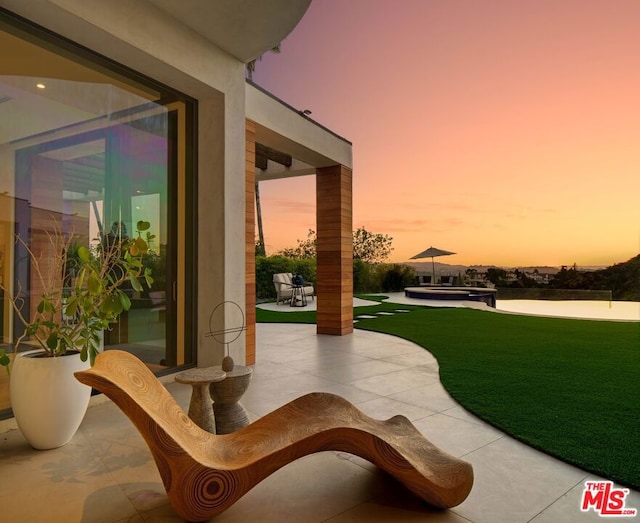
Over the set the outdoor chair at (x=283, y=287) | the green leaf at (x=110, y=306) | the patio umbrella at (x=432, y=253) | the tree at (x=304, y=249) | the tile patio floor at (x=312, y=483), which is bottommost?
the tile patio floor at (x=312, y=483)

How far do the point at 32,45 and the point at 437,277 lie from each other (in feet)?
62.5

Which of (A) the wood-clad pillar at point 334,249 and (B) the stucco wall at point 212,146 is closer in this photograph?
(B) the stucco wall at point 212,146

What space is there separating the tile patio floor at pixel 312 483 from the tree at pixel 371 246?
59.7 feet

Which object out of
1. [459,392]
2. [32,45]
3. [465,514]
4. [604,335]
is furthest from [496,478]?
[604,335]

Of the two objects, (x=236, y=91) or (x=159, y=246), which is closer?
(x=159, y=246)

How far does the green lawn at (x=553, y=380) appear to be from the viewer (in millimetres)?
2631

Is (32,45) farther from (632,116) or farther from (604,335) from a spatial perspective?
(632,116)

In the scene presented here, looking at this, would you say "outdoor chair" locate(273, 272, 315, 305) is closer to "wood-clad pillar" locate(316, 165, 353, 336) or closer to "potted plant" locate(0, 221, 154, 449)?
"wood-clad pillar" locate(316, 165, 353, 336)

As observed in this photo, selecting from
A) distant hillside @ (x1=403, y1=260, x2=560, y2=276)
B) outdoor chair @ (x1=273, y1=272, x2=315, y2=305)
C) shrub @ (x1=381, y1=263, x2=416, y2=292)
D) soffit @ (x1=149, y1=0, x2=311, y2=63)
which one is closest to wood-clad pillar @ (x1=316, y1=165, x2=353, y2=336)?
soffit @ (x1=149, y1=0, x2=311, y2=63)

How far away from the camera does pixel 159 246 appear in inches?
172

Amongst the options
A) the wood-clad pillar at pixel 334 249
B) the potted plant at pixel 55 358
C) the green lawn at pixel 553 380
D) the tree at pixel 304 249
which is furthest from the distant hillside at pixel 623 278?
the potted plant at pixel 55 358

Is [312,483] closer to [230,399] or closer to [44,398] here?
[230,399]

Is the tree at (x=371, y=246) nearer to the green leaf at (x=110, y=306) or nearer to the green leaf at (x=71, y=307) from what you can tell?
the green leaf at (x=110, y=306)

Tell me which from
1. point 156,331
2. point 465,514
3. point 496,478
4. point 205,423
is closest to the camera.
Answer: point 465,514
